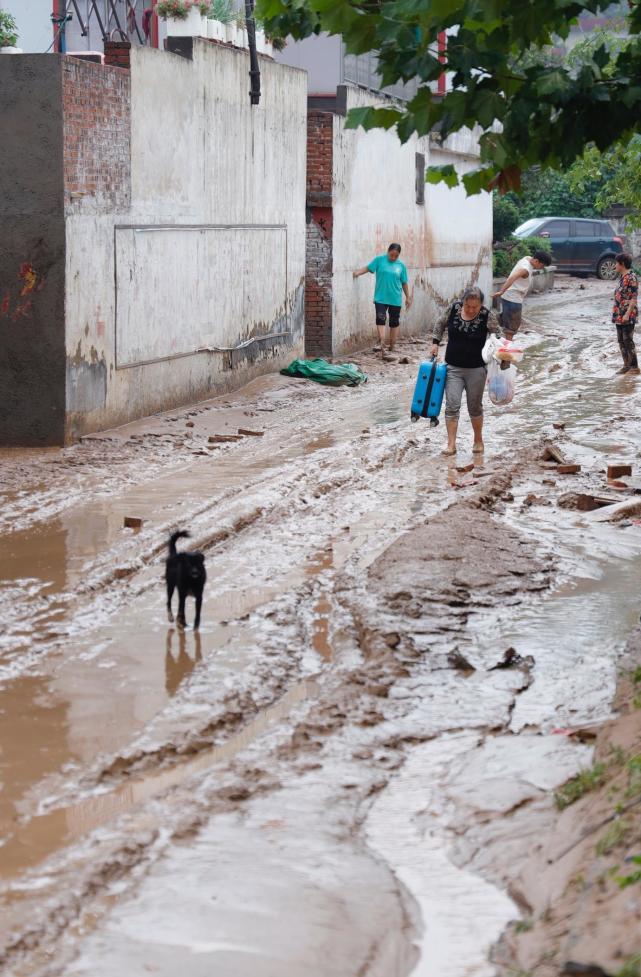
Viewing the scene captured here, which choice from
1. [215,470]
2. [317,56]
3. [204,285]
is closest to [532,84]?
[215,470]

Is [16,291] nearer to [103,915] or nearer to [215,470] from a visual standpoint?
[215,470]

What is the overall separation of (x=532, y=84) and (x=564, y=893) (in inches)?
159

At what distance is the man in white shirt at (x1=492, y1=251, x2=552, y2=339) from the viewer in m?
18.4

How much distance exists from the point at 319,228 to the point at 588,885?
60.0 feet

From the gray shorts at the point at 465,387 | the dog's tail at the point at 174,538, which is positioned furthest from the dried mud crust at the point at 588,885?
the gray shorts at the point at 465,387

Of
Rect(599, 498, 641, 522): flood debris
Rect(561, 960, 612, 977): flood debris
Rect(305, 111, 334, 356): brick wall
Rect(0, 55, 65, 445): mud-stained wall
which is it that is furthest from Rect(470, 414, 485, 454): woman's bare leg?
Rect(561, 960, 612, 977): flood debris

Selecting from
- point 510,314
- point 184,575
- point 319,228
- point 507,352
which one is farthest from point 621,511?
point 319,228

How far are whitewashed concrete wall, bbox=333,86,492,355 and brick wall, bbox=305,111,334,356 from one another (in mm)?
204

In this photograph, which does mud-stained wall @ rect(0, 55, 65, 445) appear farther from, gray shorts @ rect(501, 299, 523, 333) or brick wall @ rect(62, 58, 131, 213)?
gray shorts @ rect(501, 299, 523, 333)

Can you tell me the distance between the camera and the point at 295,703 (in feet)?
21.2

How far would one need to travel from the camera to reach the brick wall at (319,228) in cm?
2138

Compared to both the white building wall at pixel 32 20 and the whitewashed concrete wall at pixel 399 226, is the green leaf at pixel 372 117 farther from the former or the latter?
the white building wall at pixel 32 20

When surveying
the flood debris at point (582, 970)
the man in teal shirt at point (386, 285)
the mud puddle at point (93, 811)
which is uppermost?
the man in teal shirt at point (386, 285)

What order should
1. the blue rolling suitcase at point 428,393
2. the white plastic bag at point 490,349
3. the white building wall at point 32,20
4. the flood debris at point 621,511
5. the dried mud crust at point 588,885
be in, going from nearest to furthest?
the dried mud crust at point 588,885 → the flood debris at point 621,511 → the white plastic bag at point 490,349 → the blue rolling suitcase at point 428,393 → the white building wall at point 32,20
